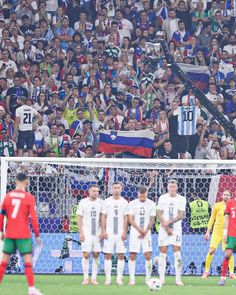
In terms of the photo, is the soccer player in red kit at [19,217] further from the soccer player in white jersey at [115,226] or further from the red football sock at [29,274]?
A: the soccer player in white jersey at [115,226]

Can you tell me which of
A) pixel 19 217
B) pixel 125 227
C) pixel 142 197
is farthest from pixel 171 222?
pixel 19 217

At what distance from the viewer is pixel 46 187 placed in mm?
23250

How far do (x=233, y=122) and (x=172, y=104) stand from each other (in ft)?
4.87

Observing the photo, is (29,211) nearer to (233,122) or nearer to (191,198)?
(191,198)

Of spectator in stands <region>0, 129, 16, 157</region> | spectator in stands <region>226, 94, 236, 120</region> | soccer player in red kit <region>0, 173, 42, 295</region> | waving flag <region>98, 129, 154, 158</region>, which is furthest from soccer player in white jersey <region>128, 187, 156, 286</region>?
spectator in stands <region>226, 94, 236, 120</region>

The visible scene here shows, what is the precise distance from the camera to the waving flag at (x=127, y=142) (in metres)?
26.3

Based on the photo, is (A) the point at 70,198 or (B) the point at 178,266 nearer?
(B) the point at 178,266

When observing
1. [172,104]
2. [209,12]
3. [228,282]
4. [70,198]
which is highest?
[209,12]

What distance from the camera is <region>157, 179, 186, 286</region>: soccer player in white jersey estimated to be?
20.6 meters

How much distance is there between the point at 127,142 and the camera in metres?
26.3

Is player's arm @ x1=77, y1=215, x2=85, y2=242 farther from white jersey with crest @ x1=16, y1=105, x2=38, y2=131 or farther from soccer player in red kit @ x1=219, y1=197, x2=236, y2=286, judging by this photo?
white jersey with crest @ x1=16, y1=105, x2=38, y2=131

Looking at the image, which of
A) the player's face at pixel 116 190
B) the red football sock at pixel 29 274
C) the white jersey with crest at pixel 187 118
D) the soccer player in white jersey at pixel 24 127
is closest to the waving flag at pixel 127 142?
the white jersey with crest at pixel 187 118

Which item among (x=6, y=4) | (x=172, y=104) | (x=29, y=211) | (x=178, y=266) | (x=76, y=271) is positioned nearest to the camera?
(x=29, y=211)

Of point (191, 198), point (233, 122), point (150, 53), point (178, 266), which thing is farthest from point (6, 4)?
point (178, 266)
